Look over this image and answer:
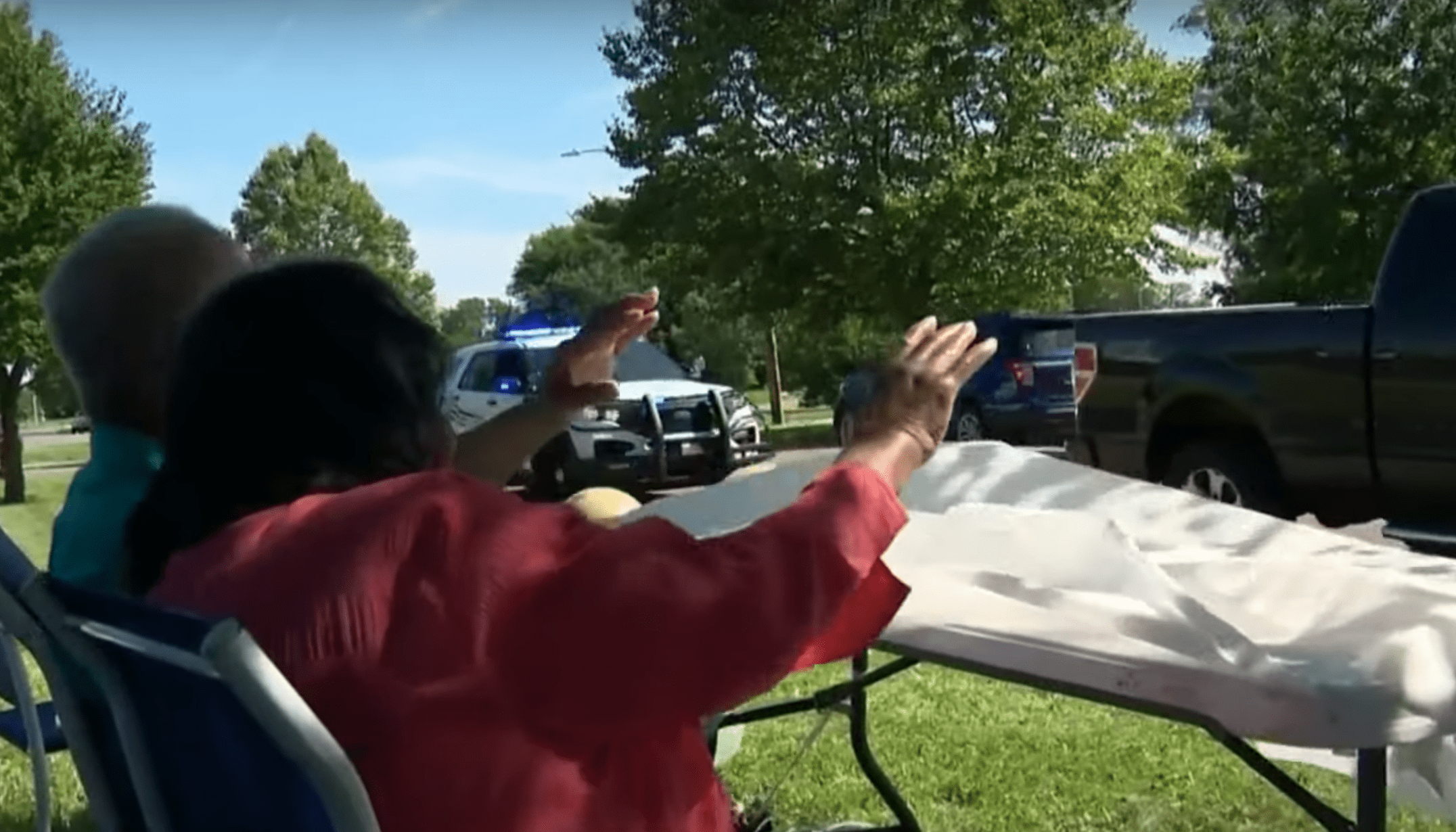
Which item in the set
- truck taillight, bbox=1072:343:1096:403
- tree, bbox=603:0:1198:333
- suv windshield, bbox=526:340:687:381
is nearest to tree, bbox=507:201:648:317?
tree, bbox=603:0:1198:333

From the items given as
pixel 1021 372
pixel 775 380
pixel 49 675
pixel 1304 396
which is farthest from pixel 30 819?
pixel 775 380

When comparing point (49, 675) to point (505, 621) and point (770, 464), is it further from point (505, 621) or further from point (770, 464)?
point (770, 464)

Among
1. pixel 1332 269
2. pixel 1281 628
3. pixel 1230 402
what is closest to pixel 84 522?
pixel 1281 628

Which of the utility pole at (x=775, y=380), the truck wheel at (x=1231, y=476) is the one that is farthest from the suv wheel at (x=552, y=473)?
the utility pole at (x=775, y=380)

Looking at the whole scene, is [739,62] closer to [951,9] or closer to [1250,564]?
[951,9]

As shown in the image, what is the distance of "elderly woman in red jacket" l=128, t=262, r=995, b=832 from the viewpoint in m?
1.09

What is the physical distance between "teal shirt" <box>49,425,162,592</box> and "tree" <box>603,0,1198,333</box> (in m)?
19.1

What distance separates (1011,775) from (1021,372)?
12667 millimetres

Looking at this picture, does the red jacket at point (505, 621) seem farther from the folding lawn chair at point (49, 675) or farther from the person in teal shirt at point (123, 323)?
the person in teal shirt at point (123, 323)

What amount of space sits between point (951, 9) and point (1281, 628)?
2050cm

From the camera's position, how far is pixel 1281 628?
163 centimetres

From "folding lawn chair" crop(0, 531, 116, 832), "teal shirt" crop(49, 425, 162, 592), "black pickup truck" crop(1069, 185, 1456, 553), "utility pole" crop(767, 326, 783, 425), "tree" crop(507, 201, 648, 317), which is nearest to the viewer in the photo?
"folding lawn chair" crop(0, 531, 116, 832)

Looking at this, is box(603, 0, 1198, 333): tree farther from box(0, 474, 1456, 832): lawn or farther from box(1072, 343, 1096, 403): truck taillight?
box(0, 474, 1456, 832): lawn

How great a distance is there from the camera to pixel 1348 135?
2144 cm
